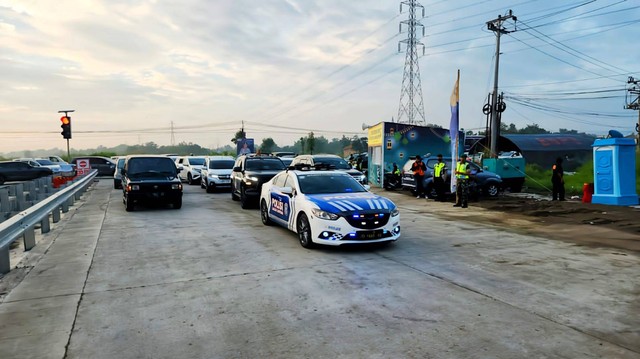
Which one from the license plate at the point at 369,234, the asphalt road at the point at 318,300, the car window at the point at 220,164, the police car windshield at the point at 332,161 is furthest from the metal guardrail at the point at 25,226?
the car window at the point at 220,164

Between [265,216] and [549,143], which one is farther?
[549,143]

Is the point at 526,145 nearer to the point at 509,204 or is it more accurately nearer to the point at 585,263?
the point at 509,204

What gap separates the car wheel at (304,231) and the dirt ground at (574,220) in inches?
219

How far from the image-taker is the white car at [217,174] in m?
21.2

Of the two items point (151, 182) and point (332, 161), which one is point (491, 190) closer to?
point (332, 161)

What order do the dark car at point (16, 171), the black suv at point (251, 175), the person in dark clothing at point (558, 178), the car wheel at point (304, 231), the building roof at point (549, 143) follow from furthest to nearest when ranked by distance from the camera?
the building roof at point (549, 143) < the dark car at point (16, 171) < the person in dark clothing at point (558, 178) < the black suv at point (251, 175) < the car wheel at point (304, 231)

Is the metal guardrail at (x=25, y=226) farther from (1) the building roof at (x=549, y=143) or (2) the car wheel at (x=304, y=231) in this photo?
(1) the building roof at (x=549, y=143)

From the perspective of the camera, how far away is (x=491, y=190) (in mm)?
18328

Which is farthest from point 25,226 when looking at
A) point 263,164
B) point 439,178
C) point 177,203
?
point 439,178

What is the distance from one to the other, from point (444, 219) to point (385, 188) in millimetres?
10663

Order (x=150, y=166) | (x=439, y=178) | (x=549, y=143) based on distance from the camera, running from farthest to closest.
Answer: (x=549, y=143)
(x=439, y=178)
(x=150, y=166)

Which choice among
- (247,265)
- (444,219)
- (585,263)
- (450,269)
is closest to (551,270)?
(585,263)

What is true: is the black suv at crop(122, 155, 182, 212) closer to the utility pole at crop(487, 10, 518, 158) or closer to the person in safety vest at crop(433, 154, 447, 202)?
the person in safety vest at crop(433, 154, 447, 202)

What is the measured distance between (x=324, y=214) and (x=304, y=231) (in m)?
0.72
